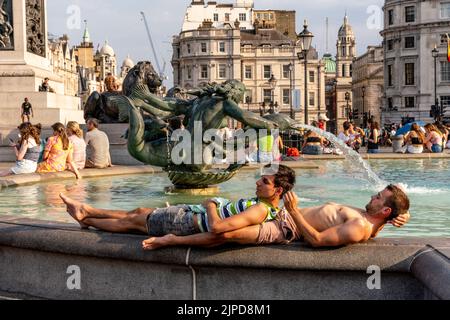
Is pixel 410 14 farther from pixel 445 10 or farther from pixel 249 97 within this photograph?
pixel 249 97

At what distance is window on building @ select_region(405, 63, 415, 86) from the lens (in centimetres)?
7600

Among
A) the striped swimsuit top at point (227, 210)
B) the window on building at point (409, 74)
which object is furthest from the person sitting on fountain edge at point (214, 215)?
the window on building at point (409, 74)

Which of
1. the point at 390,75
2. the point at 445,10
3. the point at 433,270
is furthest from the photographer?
the point at 390,75

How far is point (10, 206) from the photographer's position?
944cm

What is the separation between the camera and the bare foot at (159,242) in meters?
5.30

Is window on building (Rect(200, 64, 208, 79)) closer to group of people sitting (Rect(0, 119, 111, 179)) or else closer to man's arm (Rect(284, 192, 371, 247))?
group of people sitting (Rect(0, 119, 111, 179))

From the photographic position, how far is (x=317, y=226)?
526 centimetres

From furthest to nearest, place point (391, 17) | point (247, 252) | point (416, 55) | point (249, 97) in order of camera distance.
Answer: point (249, 97), point (391, 17), point (416, 55), point (247, 252)

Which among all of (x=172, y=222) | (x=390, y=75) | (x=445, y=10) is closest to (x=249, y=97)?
(x=390, y=75)

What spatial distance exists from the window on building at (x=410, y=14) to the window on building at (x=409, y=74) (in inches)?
165

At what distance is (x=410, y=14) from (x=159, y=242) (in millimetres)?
73354

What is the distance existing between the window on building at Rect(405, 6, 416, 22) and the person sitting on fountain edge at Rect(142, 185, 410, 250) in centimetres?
7259
